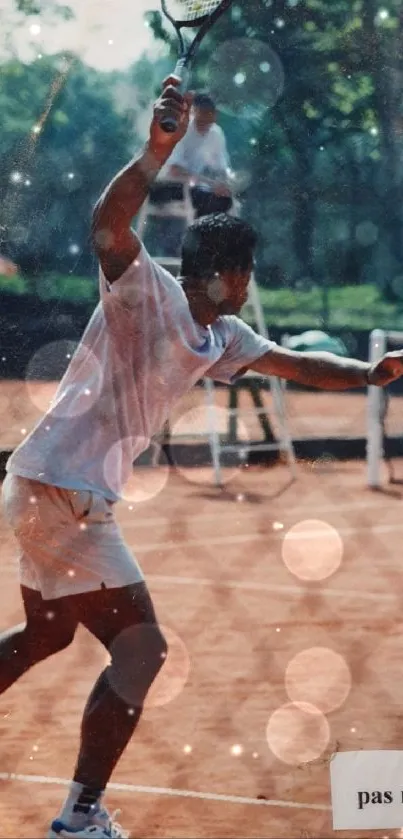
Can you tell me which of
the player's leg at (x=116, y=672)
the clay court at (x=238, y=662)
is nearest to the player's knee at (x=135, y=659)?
the player's leg at (x=116, y=672)

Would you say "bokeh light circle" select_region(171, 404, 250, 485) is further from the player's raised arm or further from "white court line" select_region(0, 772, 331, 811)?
the player's raised arm

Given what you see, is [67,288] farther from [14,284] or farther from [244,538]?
[244,538]

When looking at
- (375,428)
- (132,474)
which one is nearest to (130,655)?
(132,474)

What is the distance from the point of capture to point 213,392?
480 centimetres

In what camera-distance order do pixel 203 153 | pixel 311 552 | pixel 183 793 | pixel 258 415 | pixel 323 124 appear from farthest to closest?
pixel 258 415 → pixel 311 552 → pixel 203 153 → pixel 323 124 → pixel 183 793

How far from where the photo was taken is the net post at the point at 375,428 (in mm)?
5145

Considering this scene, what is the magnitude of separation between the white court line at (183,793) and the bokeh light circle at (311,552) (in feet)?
5.16

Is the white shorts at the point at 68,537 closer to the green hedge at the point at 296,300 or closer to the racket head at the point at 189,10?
the green hedge at the point at 296,300

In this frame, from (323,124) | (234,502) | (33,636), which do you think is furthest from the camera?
(234,502)

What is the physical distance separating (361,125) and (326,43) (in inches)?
8.7

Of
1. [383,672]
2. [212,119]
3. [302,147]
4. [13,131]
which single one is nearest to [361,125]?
[302,147]

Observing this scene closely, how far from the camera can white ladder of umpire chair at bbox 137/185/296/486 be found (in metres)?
3.45

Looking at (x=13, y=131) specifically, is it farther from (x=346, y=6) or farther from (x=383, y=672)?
(x=383, y=672)

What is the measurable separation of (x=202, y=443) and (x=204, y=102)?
164 centimetres
